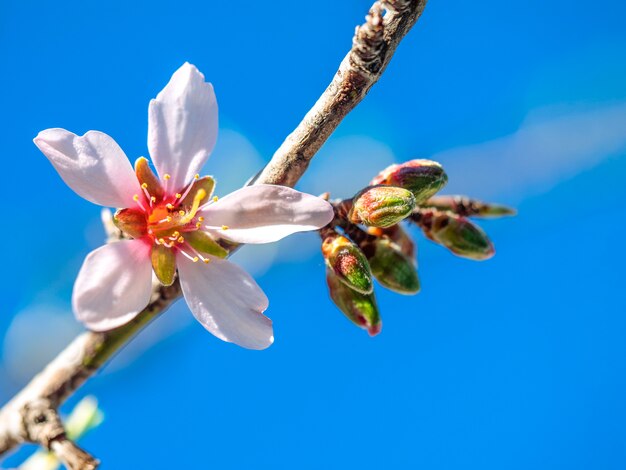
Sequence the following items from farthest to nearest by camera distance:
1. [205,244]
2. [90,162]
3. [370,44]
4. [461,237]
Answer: [461,237]
[205,244]
[90,162]
[370,44]

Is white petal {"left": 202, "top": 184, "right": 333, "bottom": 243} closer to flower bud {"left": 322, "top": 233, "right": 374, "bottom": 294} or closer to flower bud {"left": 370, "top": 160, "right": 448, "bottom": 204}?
flower bud {"left": 322, "top": 233, "right": 374, "bottom": 294}

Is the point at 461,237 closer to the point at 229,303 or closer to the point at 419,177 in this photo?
the point at 419,177

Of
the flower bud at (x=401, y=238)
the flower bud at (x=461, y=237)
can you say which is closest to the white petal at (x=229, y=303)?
the flower bud at (x=401, y=238)

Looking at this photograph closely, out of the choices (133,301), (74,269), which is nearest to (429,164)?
(133,301)

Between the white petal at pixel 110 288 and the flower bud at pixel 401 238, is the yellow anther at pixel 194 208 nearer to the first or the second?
the white petal at pixel 110 288

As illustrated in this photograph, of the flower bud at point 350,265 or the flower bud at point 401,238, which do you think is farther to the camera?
the flower bud at point 401,238

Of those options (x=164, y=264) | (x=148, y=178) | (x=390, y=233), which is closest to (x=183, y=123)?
(x=148, y=178)

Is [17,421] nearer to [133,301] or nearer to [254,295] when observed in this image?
[133,301]
